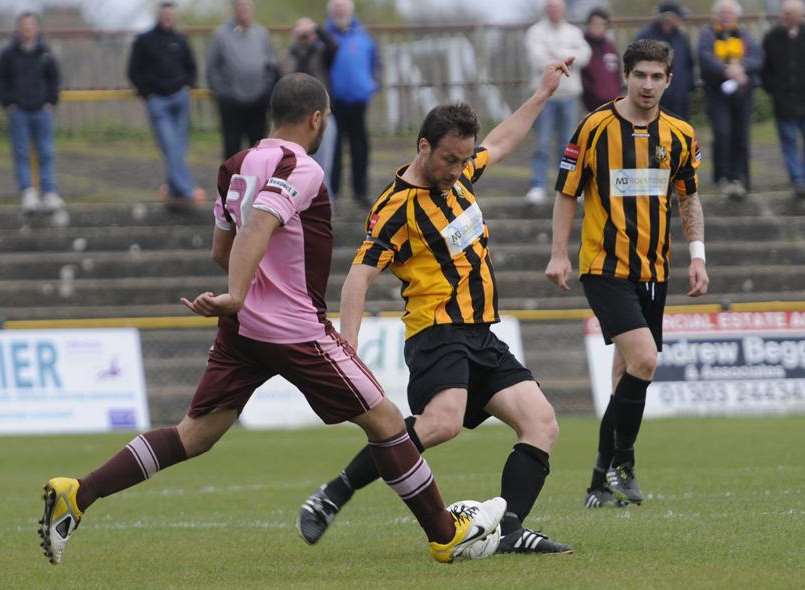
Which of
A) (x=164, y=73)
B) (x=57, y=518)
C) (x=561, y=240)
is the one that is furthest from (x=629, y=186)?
(x=164, y=73)

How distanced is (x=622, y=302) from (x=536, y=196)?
11.1 meters

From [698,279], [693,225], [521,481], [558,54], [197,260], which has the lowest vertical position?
[197,260]

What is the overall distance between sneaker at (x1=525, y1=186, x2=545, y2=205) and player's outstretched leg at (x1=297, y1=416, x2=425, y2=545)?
12.2 meters

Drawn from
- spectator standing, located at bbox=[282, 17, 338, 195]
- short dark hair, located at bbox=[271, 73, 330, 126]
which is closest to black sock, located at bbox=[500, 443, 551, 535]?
short dark hair, located at bbox=[271, 73, 330, 126]

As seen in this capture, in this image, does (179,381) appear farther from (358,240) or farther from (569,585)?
(569,585)

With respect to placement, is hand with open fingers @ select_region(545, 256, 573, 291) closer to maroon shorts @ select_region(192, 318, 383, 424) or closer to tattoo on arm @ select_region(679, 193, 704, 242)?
tattoo on arm @ select_region(679, 193, 704, 242)

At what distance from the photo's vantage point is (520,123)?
789 centimetres

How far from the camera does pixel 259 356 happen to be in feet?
21.9

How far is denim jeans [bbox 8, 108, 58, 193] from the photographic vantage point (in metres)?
18.6

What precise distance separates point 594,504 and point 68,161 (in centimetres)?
1570

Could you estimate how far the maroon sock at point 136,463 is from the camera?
6816mm

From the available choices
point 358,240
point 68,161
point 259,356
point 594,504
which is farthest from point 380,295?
point 259,356

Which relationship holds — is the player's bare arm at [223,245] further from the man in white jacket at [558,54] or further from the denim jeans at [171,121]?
the denim jeans at [171,121]

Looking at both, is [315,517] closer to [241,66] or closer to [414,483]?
[414,483]
